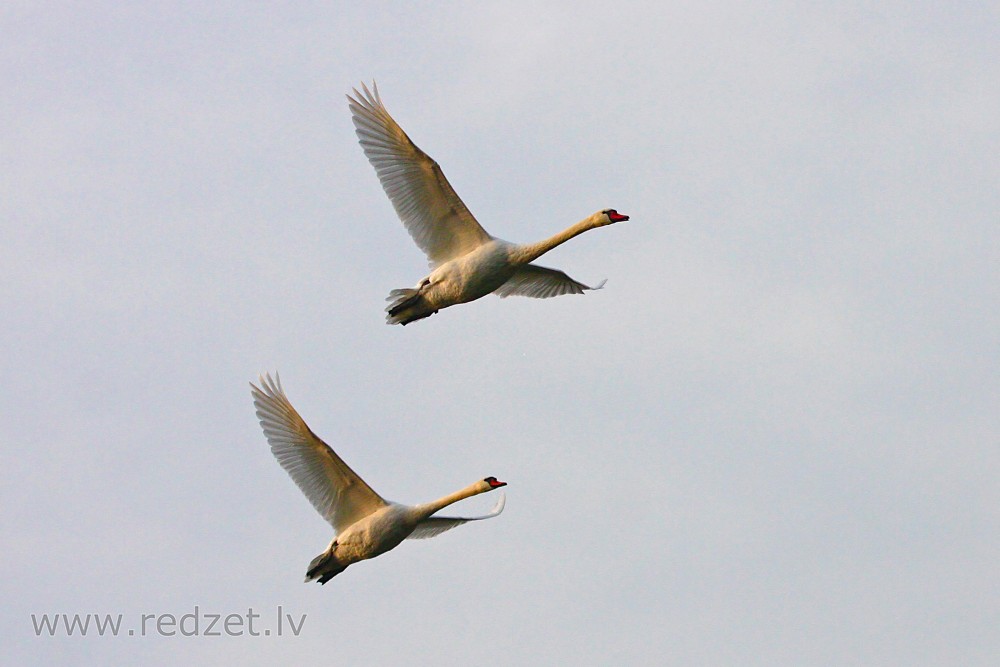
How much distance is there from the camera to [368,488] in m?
39.6

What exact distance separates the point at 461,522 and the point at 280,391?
4.15m

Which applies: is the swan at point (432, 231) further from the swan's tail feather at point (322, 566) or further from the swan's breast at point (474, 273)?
the swan's tail feather at point (322, 566)

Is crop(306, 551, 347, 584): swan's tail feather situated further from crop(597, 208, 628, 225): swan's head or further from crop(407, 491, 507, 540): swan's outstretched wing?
crop(597, 208, 628, 225): swan's head

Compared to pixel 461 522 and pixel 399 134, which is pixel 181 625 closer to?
pixel 461 522

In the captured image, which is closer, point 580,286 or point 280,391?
point 280,391

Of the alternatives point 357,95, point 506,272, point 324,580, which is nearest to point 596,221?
point 506,272

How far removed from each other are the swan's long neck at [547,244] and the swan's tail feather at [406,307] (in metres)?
1.94

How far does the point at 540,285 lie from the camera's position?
43.0m

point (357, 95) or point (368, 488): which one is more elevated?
point (357, 95)

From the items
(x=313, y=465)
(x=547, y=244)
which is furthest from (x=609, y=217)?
(x=313, y=465)

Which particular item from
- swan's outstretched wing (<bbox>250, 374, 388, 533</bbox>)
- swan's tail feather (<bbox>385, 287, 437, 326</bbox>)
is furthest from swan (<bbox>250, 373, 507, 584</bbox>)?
swan's tail feather (<bbox>385, 287, 437, 326</bbox>)

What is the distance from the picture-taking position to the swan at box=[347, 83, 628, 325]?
128 feet

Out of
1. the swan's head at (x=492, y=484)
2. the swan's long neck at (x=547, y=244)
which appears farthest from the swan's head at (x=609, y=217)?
the swan's head at (x=492, y=484)

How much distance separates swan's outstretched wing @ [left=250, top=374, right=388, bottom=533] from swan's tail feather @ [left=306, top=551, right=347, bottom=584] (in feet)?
1.72
